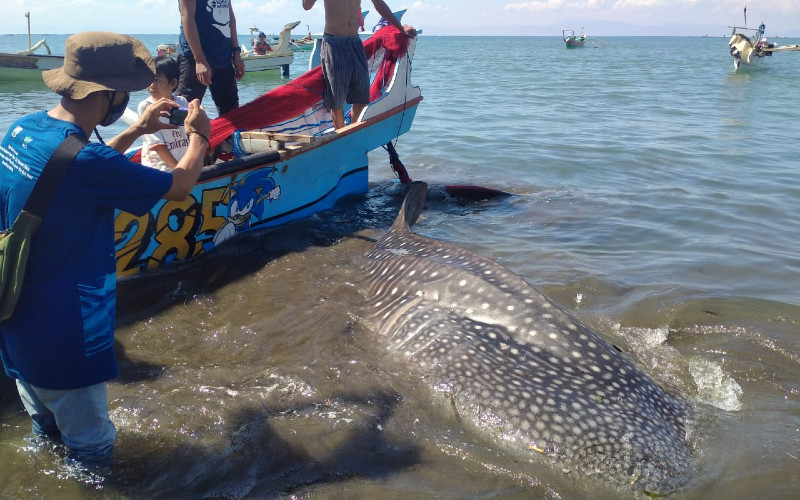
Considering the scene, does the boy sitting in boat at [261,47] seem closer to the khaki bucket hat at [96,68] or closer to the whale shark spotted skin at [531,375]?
the whale shark spotted skin at [531,375]

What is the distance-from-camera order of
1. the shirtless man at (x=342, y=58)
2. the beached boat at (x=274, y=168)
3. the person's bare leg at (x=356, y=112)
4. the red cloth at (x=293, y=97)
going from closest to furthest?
the beached boat at (x=274, y=168) < the red cloth at (x=293, y=97) < the shirtless man at (x=342, y=58) < the person's bare leg at (x=356, y=112)

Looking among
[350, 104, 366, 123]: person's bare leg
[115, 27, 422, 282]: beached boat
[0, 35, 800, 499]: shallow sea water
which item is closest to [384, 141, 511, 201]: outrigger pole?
[115, 27, 422, 282]: beached boat

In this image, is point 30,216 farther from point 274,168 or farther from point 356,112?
point 356,112

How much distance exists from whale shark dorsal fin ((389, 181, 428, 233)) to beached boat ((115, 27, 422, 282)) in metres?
1.06

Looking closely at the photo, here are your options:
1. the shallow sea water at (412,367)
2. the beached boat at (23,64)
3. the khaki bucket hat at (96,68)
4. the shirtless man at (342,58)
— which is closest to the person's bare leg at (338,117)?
the shirtless man at (342,58)

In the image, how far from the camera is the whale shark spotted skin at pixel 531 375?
3307mm

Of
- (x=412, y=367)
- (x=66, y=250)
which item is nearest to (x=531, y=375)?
(x=412, y=367)

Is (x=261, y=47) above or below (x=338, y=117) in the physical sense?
above

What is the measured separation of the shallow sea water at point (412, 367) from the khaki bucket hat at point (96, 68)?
193cm

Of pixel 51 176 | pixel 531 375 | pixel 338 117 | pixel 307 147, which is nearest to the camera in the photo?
pixel 51 176

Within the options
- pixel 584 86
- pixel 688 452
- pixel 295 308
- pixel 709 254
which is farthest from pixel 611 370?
pixel 584 86

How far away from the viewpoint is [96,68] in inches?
100

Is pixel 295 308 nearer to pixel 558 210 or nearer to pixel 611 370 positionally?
pixel 611 370

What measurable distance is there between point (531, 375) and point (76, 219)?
2.66 meters
